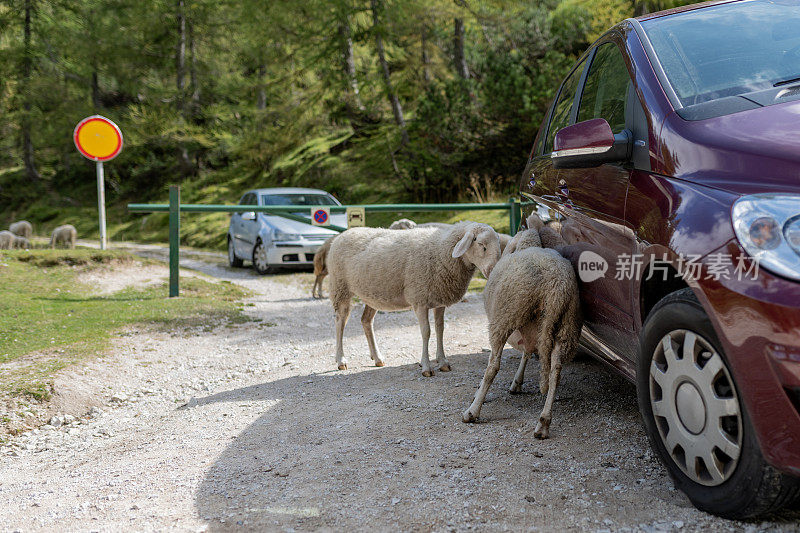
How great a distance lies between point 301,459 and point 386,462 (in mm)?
534

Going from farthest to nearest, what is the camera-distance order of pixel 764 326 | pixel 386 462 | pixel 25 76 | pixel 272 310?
pixel 25 76, pixel 272 310, pixel 386 462, pixel 764 326

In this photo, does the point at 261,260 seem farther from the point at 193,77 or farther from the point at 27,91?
the point at 27,91

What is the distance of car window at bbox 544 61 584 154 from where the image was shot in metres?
4.71

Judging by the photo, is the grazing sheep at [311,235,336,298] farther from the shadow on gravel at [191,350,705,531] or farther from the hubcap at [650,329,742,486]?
the hubcap at [650,329,742,486]

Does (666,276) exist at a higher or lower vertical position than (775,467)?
higher

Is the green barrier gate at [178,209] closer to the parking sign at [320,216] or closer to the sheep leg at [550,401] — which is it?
the parking sign at [320,216]

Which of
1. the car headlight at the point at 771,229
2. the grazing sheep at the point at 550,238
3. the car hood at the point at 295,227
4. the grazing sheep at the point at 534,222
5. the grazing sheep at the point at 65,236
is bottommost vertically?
the grazing sheep at the point at 65,236

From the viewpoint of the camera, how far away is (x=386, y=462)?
3.74 metres

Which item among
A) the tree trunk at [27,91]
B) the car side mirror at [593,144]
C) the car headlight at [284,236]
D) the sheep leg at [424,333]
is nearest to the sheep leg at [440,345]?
the sheep leg at [424,333]

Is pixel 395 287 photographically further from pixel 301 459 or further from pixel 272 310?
pixel 272 310

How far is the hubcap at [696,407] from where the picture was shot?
255 centimetres

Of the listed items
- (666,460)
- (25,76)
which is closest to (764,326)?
(666,460)

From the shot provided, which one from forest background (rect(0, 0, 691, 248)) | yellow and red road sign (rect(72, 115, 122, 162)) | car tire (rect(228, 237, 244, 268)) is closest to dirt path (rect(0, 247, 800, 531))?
yellow and red road sign (rect(72, 115, 122, 162))

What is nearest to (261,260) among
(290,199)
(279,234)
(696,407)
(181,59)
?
(279,234)
